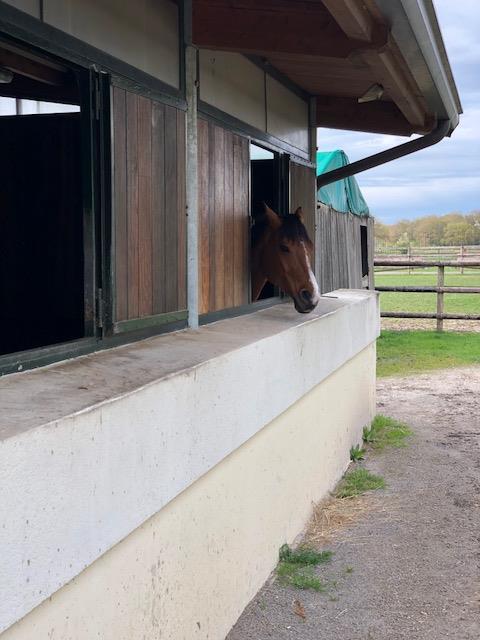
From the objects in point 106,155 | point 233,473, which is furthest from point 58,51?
point 233,473

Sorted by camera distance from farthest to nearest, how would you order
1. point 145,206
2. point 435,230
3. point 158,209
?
1. point 435,230
2. point 158,209
3. point 145,206

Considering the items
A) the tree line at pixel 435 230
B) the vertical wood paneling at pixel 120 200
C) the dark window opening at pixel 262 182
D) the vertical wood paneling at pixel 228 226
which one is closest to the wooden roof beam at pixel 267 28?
the vertical wood paneling at pixel 228 226

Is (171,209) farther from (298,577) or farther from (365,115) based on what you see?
(365,115)

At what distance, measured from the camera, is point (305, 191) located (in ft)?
21.0

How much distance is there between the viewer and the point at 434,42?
390cm

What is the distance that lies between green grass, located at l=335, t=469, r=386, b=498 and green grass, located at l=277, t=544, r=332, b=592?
1.11 metres

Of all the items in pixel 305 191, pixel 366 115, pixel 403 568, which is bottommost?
pixel 403 568

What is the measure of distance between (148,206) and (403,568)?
2481 millimetres

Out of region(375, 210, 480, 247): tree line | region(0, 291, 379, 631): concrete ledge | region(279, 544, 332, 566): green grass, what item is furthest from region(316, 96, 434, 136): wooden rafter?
region(375, 210, 480, 247): tree line

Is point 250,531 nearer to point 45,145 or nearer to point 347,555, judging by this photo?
point 347,555

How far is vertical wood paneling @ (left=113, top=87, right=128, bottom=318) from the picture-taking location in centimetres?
295

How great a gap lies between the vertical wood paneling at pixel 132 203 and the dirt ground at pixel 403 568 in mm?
1597

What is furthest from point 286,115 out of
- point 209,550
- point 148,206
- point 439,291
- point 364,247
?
point 439,291

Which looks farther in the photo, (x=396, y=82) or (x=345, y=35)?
(x=396, y=82)
